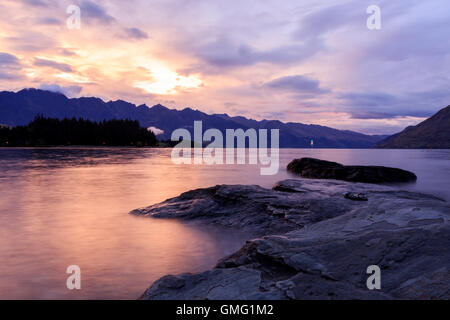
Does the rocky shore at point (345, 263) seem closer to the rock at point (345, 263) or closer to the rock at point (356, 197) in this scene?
the rock at point (345, 263)

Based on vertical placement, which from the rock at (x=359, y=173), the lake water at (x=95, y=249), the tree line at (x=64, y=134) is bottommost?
the lake water at (x=95, y=249)

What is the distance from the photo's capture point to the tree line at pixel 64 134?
168m

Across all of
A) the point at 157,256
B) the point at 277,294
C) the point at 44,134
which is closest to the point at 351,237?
the point at 277,294

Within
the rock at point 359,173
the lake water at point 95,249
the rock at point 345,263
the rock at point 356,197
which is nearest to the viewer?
the rock at point 345,263

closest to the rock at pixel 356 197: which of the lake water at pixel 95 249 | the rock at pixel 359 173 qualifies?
the lake water at pixel 95 249

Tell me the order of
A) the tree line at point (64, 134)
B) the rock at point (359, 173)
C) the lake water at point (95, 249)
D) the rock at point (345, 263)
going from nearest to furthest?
1. the rock at point (345, 263)
2. the lake water at point (95, 249)
3. the rock at point (359, 173)
4. the tree line at point (64, 134)

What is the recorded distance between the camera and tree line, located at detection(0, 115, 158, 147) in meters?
168

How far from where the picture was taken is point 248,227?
13086 mm

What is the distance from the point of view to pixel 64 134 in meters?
173

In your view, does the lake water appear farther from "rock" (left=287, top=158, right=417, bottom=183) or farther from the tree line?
the tree line

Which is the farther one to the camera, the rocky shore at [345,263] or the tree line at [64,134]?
the tree line at [64,134]

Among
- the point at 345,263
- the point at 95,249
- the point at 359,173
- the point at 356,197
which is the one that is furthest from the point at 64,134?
the point at 345,263

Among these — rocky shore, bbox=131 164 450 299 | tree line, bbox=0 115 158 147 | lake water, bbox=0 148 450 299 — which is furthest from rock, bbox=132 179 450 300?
tree line, bbox=0 115 158 147
